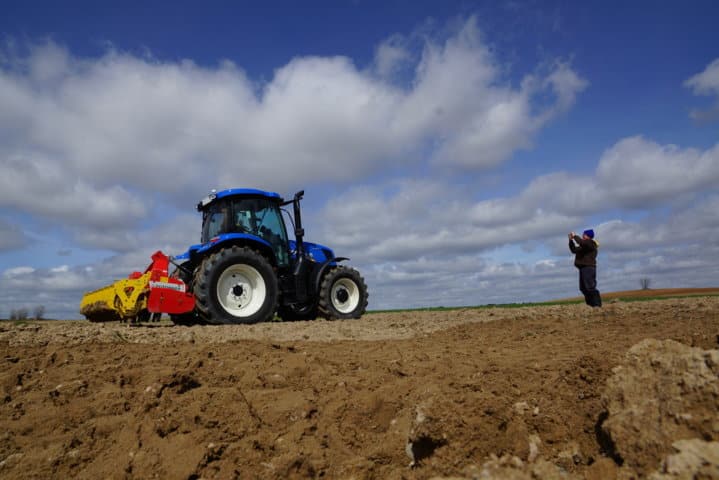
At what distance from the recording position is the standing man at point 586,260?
9.91 meters

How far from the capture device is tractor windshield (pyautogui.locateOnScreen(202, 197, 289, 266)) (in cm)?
952

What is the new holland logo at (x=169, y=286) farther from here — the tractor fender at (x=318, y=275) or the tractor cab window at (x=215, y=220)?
the tractor fender at (x=318, y=275)

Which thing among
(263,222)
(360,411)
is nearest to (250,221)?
(263,222)

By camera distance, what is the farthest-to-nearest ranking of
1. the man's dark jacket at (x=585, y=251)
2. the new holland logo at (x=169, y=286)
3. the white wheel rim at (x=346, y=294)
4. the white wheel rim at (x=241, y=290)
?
the white wheel rim at (x=346, y=294) → the man's dark jacket at (x=585, y=251) → the white wheel rim at (x=241, y=290) → the new holland logo at (x=169, y=286)

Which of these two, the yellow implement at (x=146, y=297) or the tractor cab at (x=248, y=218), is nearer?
the yellow implement at (x=146, y=297)

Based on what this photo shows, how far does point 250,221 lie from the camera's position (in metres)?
9.66

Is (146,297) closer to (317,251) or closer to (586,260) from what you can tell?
(317,251)

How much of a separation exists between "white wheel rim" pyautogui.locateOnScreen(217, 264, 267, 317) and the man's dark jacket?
247 inches


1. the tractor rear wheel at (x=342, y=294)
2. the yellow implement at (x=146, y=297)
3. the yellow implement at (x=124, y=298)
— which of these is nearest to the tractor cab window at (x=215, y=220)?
the yellow implement at (x=146, y=297)

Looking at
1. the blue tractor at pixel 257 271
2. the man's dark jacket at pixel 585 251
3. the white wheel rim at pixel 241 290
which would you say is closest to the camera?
the blue tractor at pixel 257 271

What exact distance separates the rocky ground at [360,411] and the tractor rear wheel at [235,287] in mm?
2685

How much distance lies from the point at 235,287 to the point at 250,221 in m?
1.41

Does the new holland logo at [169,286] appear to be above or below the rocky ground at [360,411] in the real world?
above

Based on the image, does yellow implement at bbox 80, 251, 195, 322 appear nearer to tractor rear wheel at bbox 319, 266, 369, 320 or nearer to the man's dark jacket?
tractor rear wheel at bbox 319, 266, 369, 320
